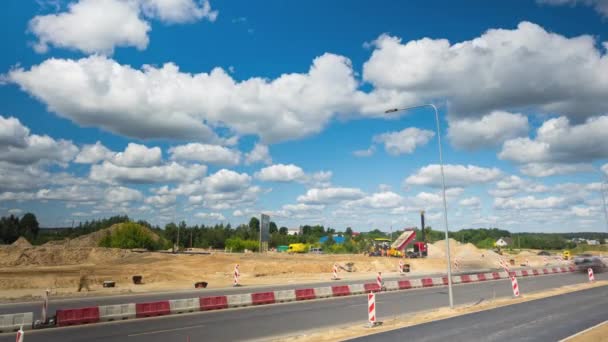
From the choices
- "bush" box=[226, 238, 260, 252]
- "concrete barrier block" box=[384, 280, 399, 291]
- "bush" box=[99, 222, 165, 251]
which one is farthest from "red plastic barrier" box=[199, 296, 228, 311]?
"bush" box=[226, 238, 260, 252]

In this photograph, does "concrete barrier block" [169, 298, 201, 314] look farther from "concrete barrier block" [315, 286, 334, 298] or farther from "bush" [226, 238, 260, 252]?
"bush" [226, 238, 260, 252]

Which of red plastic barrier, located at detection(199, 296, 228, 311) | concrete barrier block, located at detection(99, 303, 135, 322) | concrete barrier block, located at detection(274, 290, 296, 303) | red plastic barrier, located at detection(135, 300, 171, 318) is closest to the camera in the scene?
concrete barrier block, located at detection(99, 303, 135, 322)

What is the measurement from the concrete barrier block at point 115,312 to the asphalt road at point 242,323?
1.96 ft

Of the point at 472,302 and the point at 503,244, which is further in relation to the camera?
the point at 503,244

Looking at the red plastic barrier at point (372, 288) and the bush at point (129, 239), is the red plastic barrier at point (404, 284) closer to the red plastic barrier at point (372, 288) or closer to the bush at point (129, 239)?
the red plastic barrier at point (372, 288)

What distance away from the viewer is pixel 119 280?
3956 cm

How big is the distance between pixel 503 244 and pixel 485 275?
557 ft

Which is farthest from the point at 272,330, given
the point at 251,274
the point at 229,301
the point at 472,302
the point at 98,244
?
the point at 98,244

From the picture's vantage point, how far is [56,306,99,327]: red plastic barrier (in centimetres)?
1642

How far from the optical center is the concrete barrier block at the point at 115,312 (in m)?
17.6

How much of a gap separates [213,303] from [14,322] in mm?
8820

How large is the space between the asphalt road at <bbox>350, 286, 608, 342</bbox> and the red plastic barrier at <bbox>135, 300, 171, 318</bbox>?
1072 centimetres

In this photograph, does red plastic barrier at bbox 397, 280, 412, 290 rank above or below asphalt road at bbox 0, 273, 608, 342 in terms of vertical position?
below

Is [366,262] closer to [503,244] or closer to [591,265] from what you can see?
[591,265]
